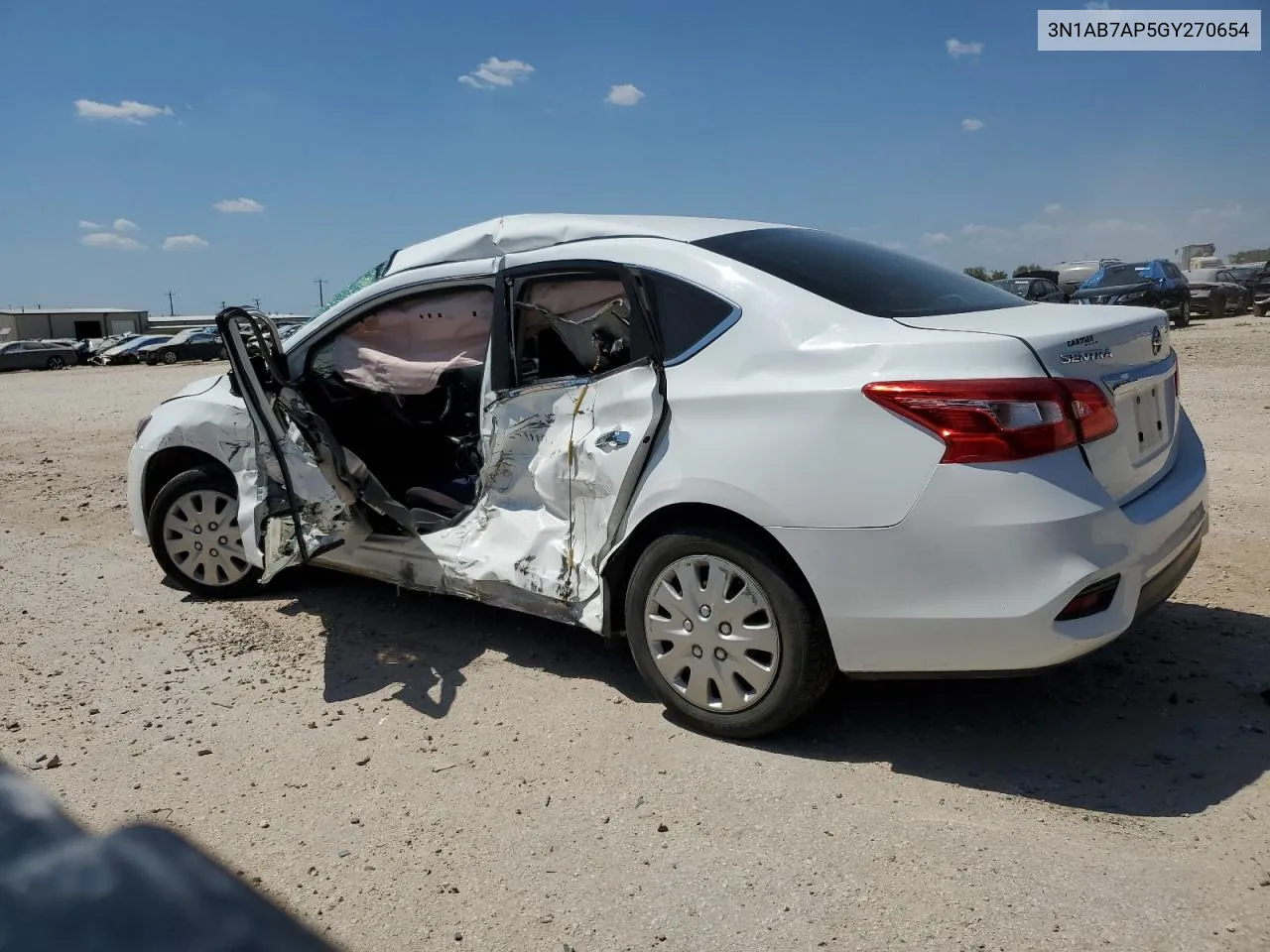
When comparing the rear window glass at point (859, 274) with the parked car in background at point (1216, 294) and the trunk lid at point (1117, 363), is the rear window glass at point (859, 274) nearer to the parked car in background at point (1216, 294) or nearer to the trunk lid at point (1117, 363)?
the trunk lid at point (1117, 363)

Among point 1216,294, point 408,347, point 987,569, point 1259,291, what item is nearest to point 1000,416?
point 987,569

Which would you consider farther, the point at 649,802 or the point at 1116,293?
the point at 1116,293

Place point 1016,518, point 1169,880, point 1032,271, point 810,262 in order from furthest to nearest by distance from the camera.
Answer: point 1032,271, point 810,262, point 1016,518, point 1169,880

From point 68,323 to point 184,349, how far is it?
3913cm

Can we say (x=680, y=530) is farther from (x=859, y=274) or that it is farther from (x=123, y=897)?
(x=123, y=897)

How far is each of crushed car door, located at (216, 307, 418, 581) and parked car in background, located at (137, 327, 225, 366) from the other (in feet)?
133

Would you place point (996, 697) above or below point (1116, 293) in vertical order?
below

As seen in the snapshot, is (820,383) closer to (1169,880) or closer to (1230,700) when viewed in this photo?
(1169,880)

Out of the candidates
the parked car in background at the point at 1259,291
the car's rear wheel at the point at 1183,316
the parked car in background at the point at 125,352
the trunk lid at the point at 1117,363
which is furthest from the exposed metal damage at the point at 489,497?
the parked car in background at the point at 125,352

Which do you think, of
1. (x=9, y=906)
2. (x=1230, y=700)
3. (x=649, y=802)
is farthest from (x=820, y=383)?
(x=9, y=906)

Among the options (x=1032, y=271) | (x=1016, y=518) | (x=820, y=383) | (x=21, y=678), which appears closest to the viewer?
(x=1016, y=518)

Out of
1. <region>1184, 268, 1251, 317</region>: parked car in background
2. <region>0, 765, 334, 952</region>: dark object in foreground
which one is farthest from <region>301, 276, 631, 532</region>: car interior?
<region>1184, 268, 1251, 317</region>: parked car in background

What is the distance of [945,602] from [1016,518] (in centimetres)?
32

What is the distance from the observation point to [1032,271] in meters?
28.6
